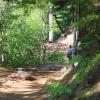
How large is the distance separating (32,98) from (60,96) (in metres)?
3.73

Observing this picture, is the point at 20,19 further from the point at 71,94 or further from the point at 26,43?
the point at 71,94

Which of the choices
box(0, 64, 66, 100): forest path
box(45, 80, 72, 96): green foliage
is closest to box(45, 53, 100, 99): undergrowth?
box(45, 80, 72, 96): green foliage

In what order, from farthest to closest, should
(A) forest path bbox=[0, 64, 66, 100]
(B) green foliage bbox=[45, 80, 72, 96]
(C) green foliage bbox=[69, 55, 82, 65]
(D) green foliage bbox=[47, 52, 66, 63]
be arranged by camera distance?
Result: (D) green foliage bbox=[47, 52, 66, 63] < (A) forest path bbox=[0, 64, 66, 100] < (C) green foliage bbox=[69, 55, 82, 65] < (B) green foliage bbox=[45, 80, 72, 96]

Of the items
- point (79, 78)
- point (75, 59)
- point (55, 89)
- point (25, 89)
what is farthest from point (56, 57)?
point (55, 89)

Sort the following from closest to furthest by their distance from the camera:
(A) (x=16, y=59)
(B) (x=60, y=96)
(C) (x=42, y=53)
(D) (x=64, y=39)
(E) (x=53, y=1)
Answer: (B) (x=60, y=96) < (E) (x=53, y=1) < (A) (x=16, y=59) < (C) (x=42, y=53) < (D) (x=64, y=39)

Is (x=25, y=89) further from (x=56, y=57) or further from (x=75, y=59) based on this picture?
(x=56, y=57)

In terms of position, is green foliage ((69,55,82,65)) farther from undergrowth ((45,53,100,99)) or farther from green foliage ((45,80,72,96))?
green foliage ((45,80,72,96))

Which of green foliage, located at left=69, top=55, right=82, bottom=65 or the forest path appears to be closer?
green foliage, located at left=69, top=55, right=82, bottom=65

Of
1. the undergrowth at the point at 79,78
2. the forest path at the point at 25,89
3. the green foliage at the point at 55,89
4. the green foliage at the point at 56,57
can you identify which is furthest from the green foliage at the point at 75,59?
the green foliage at the point at 56,57

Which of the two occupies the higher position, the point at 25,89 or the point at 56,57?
the point at 25,89

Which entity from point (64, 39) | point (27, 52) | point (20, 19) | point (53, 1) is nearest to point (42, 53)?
point (27, 52)

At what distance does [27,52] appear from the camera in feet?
86.9

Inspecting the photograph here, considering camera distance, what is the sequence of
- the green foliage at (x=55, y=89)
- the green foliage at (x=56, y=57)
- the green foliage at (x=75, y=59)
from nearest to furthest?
the green foliage at (x=55, y=89) → the green foliage at (x=75, y=59) → the green foliage at (x=56, y=57)

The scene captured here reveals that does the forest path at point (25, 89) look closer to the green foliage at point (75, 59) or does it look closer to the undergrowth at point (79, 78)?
the undergrowth at point (79, 78)
